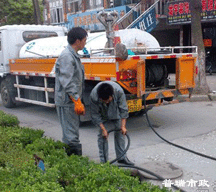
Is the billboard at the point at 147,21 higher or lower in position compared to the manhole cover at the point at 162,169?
higher

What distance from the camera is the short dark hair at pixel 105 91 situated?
3979 mm

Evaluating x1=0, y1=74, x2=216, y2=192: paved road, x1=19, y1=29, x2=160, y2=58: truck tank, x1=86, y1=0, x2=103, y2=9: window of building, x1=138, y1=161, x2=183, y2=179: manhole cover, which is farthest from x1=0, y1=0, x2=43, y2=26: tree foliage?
x1=138, y1=161, x2=183, y2=179: manhole cover

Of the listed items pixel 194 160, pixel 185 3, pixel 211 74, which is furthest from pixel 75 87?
pixel 211 74

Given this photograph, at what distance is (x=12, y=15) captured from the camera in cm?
2080

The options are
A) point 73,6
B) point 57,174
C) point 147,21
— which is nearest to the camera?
point 57,174

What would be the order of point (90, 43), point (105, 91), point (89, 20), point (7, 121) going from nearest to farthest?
point (105, 91), point (7, 121), point (90, 43), point (89, 20)

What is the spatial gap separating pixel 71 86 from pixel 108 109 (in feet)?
1.94

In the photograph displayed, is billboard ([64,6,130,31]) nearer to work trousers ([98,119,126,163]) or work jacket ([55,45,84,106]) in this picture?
work jacket ([55,45,84,106])

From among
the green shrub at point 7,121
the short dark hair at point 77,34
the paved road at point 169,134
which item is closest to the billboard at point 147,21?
the paved road at point 169,134

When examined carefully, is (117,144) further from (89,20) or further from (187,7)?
(89,20)

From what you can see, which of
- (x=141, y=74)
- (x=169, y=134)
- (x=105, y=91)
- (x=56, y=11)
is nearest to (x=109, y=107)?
(x=105, y=91)

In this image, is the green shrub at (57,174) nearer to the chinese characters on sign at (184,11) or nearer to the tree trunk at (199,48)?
the tree trunk at (199,48)

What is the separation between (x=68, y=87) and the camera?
4051mm

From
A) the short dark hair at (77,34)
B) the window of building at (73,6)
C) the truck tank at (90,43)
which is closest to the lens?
the short dark hair at (77,34)
